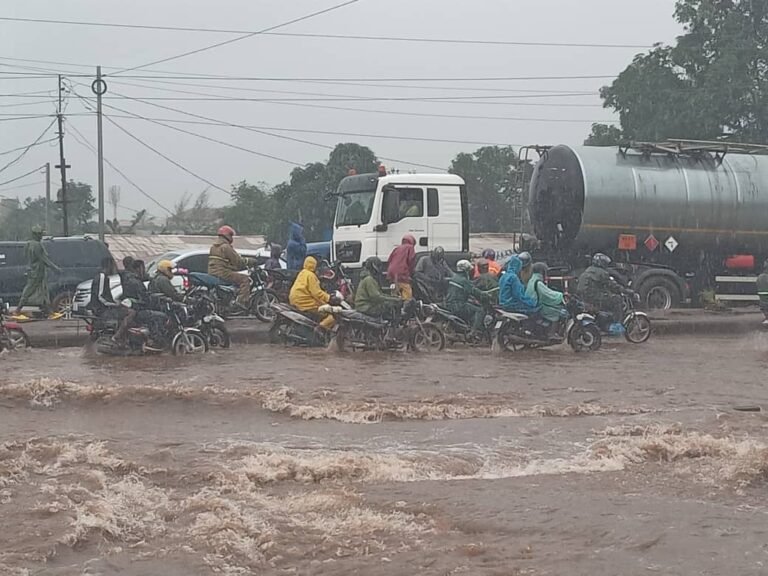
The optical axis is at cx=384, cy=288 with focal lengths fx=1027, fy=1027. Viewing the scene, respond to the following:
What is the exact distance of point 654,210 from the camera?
19234 millimetres

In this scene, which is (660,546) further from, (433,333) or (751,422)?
(433,333)

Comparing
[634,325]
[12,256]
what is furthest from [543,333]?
[12,256]

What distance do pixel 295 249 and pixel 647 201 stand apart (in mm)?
6787

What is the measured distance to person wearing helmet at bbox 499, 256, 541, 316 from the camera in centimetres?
1430

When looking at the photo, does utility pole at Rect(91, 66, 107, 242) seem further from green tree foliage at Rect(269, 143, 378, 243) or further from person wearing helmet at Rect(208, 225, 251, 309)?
person wearing helmet at Rect(208, 225, 251, 309)

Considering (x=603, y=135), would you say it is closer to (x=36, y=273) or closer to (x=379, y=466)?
(x=36, y=273)

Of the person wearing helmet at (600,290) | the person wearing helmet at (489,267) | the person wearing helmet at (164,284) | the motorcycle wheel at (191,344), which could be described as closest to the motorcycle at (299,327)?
the motorcycle wheel at (191,344)

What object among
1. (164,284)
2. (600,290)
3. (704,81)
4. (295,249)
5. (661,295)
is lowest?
(661,295)

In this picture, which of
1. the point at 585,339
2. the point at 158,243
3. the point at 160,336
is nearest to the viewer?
the point at 160,336

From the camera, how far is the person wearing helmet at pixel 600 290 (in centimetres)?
1491

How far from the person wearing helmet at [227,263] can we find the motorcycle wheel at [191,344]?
2.02m

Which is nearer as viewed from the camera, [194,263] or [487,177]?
[194,263]

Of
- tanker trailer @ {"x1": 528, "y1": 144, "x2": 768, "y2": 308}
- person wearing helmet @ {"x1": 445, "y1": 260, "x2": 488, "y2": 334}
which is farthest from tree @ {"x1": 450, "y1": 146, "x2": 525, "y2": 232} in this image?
person wearing helmet @ {"x1": 445, "y1": 260, "x2": 488, "y2": 334}

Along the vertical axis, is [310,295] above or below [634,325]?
above
